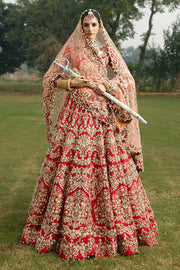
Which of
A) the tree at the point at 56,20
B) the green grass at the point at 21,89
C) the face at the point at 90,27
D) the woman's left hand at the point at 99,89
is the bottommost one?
the green grass at the point at 21,89

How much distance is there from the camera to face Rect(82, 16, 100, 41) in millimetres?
3293

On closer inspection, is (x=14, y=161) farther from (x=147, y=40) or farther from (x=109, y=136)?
(x=147, y=40)

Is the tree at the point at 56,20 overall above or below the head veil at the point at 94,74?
above

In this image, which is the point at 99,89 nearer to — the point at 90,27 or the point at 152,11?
the point at 90,27

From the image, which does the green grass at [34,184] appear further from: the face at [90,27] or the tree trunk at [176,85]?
the tree trunk at [176,85]

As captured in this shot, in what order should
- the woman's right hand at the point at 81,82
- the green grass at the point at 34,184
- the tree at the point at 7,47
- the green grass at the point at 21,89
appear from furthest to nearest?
1. the tree at the point at 7,47
2. the green grass at the point at 21,89
3. the woman's right hand at the point at 81,82
4. the green grass at the point at 34,184

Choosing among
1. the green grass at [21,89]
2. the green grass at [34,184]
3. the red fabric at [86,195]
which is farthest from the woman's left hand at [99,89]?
the green grass at [21,89]

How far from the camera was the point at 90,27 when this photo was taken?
10.8 ft

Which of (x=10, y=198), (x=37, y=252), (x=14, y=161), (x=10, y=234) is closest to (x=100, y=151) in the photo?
(x=37, y=252)

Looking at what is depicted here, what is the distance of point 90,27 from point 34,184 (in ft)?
9.36

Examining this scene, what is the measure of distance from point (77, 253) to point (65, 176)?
67 cm

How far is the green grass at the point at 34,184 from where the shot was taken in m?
3.01

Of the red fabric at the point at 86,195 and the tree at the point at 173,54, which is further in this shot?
the tree at the point at 173,54

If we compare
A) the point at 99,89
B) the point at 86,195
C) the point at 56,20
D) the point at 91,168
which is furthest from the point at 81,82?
the point at 56,20
